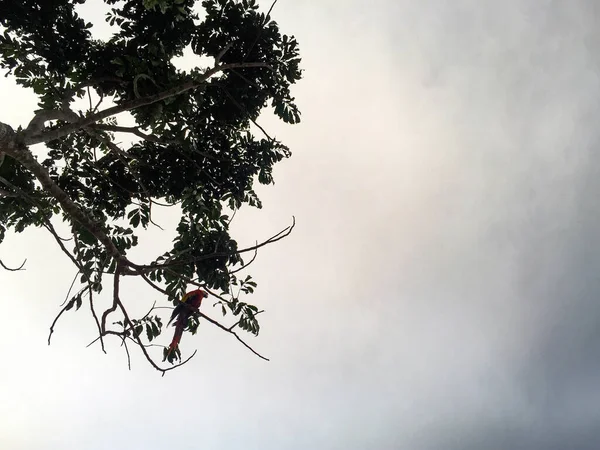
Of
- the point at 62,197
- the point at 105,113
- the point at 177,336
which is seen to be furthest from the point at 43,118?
the point at 177,336

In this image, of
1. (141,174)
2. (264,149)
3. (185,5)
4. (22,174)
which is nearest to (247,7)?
(185,5)

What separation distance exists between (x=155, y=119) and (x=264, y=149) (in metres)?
0.80

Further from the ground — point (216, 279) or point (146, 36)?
point (146, 36)

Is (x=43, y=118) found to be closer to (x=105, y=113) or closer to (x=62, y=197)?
(x=105, y=113)

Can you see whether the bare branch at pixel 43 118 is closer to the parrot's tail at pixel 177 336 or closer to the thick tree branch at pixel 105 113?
the thick tree branch at pixel 105 113

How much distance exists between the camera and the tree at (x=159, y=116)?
2334mm

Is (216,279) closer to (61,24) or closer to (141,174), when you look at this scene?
(141,174)

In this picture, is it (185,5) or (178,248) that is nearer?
(185,5)

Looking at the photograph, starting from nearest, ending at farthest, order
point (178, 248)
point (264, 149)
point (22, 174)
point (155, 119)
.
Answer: point (155, 119)
point (22, 174)
point (178, 248)
point (264, 149)

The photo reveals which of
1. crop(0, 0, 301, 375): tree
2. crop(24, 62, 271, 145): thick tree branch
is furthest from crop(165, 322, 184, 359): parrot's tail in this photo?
crop(24, 62, 271, 145): thick tree branch

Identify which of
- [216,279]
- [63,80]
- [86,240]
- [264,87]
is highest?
[264,87]

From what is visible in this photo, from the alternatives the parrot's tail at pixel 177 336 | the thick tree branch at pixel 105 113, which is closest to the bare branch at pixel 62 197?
the thick tree branch at pixel 105 113

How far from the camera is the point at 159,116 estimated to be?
2.39 metres

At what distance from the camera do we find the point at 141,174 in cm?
290
